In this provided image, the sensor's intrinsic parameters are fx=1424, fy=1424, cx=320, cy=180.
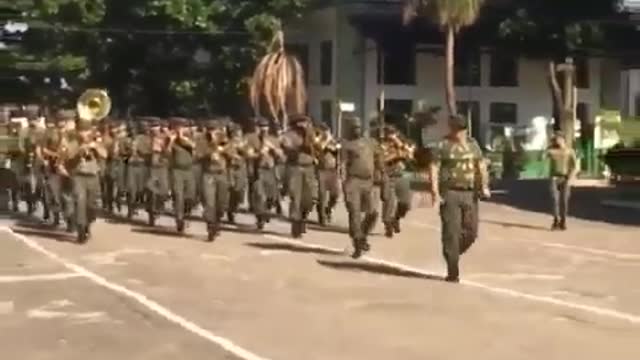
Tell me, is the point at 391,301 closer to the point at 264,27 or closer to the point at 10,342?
the point at 10,342

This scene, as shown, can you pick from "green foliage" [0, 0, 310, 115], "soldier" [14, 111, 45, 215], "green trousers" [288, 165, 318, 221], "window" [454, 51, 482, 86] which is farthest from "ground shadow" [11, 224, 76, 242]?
"window" [454, 51, 482, 86]

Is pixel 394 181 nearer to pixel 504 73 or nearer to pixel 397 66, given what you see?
pixel 397 66

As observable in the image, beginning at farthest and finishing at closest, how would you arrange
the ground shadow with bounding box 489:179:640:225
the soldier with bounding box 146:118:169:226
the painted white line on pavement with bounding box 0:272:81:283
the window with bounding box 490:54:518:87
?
the window with bounding box 490:54:518:87 < the ground shadow with bounding box 489:179:640:225 < the soldier with bounding box 146:118:169:226 < the painted white line on pavement with bounding box 0:272:81:283

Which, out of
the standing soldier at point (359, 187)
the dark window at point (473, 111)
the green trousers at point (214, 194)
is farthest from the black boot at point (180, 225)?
the dark window at point (473, 111)

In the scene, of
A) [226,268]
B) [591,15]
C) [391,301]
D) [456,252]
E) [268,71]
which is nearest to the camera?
[391,301]

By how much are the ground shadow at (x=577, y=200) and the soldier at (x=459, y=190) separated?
1138cm

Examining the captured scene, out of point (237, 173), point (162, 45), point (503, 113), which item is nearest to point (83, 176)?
point (237, 173)

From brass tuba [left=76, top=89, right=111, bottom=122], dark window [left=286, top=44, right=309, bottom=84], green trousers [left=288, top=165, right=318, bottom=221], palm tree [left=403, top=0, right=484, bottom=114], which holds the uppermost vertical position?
palm tree [left=403, top=0, right=484, bottom=114]

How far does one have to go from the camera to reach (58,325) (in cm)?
1248

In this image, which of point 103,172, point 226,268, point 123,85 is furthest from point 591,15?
point 226,268

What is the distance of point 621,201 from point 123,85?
30.4 m

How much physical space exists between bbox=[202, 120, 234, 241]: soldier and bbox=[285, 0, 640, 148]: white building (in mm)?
32353

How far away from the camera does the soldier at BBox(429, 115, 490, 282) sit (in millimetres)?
15289

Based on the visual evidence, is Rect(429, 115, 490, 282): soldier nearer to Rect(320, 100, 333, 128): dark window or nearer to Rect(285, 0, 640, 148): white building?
Rect(285, 0, 640, 148): white building
